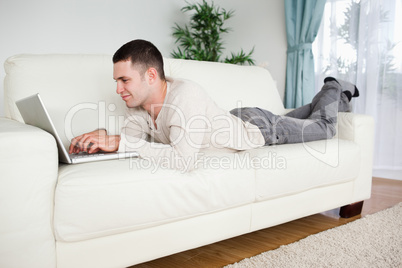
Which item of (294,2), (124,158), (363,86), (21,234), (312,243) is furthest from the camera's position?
(294,2)

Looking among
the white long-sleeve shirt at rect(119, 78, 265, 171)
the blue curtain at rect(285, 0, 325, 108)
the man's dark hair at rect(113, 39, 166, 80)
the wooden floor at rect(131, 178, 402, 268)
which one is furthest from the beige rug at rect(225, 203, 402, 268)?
the blue curtain at rect(285, 0, 325, 108)

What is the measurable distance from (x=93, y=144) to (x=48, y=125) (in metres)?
0.21

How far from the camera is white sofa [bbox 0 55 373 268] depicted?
101 centimetres

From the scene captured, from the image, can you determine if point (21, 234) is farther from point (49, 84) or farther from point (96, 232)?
point (49, 84)

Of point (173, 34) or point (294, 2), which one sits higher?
point (294, 2)

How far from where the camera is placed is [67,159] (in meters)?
1.23

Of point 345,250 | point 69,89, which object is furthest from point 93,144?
point 345,250

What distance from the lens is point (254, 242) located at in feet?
5.36

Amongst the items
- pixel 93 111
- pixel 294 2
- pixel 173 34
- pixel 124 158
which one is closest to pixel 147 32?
pixel 173 34

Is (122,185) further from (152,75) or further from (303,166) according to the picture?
(303,166)

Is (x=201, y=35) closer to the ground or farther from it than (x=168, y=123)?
farther from it

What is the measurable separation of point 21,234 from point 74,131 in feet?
2.14

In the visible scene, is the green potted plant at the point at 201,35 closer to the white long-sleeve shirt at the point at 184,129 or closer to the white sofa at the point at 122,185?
the white sofa at the point at 122,185

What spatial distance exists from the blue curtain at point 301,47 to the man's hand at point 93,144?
2.61 meters
